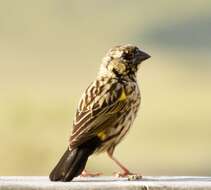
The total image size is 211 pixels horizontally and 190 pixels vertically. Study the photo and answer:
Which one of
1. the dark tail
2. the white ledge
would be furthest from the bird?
the white ledge

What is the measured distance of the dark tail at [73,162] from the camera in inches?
311

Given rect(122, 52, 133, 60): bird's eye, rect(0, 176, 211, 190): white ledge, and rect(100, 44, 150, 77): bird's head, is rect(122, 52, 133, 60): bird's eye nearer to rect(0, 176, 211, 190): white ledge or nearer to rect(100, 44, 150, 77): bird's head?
rect(100, 44, 150, 77): bird's head

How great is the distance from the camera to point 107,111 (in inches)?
346

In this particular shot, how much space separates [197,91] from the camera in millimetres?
28547

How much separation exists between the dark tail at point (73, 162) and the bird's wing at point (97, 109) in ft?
0.13

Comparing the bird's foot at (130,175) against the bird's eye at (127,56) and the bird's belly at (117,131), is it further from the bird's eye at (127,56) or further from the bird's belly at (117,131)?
the bird's eye at (127,56)

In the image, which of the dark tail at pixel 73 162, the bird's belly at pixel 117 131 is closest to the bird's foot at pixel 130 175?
the dark tail at pixel 73 162

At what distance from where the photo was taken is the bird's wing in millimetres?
8561

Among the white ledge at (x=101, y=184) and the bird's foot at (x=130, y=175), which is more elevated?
the white ledge at (x=101, y=184)

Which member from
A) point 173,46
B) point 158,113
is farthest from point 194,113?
point 173,46

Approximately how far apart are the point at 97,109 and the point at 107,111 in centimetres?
7

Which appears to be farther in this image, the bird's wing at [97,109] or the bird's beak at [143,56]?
the bird's beak at [143,56]

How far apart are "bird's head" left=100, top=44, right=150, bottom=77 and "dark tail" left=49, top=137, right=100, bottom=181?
2.52ft

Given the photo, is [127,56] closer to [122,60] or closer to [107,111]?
[122,60]
